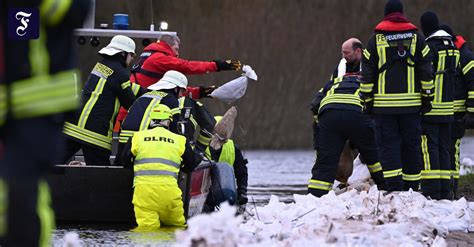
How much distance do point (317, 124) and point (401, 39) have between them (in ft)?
3.72

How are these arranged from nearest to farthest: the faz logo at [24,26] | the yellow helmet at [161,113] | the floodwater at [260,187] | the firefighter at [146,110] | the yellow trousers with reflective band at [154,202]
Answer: the faz logo at [24,26] < the floodwater at [260,187] < the yellow trousers with reflective band at [154,202] < the yellow helmet at [161,113] < the firefighter at [146,110]

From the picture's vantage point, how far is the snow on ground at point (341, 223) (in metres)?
5.03

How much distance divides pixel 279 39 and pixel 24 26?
29.7 meters

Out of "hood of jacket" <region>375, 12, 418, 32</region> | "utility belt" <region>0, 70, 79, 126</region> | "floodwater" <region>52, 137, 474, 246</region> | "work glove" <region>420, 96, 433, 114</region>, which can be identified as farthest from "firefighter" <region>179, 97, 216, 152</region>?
"utility belt" <region>0, 70, 79, 126</region>

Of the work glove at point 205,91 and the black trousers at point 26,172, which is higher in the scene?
the black trousers at point 26,172

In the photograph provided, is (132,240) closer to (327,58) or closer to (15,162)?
(15,162)

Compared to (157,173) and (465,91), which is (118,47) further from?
(465,91)

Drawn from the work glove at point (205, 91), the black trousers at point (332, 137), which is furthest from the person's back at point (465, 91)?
the work glove at point (205, 91)

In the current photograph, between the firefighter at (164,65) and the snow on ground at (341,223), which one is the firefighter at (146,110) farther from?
the snow on ground at (341,223)

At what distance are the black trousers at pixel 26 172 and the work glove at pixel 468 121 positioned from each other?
9.36m

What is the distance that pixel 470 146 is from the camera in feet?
89.6

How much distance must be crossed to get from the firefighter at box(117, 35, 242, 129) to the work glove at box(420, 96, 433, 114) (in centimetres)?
252

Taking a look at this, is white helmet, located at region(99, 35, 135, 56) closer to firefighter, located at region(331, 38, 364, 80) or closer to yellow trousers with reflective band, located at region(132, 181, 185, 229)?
yellow trousers with reflective band, located at region(132, 181, 185, 229)

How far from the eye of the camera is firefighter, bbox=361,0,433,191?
11.0 metres
